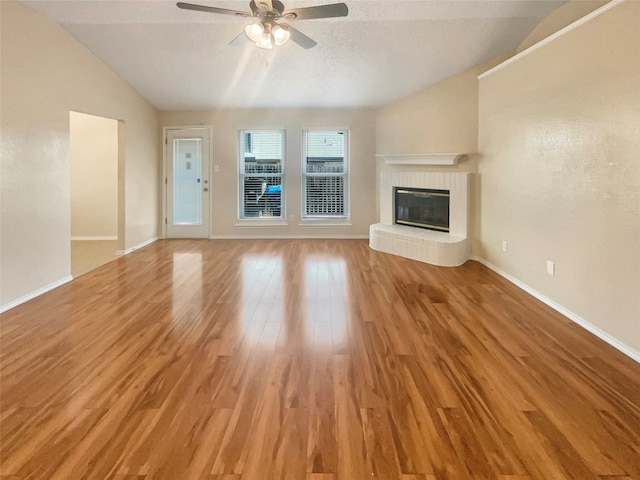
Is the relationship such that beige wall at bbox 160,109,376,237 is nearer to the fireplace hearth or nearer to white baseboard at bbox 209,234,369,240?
white baseboard at bbox 209,234,369,240

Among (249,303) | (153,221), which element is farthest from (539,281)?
(153,221)

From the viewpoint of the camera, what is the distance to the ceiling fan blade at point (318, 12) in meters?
3.25

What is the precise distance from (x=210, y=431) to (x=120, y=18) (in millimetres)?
4528

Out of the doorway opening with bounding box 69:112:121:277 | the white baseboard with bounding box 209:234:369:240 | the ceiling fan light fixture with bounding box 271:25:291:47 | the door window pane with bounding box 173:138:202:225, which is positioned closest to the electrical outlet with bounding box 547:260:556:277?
the ceiling fan light fixture with bounding box 271:25:291:47

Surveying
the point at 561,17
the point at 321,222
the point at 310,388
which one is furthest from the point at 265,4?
the point at 321,222

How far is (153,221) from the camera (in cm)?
771

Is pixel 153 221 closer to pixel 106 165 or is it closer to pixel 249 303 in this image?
pixel 106 165

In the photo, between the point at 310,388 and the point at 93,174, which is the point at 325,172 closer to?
the point at 93,174

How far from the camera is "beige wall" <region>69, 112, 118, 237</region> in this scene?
7.43m

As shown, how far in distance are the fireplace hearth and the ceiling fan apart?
3.38 meters

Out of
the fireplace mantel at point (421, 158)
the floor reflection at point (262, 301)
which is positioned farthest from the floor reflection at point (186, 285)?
the fireplace mantel at point (421, 158)

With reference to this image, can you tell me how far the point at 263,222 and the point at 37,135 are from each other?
432cm

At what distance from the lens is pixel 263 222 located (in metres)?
8.09

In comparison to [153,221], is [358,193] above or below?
above
